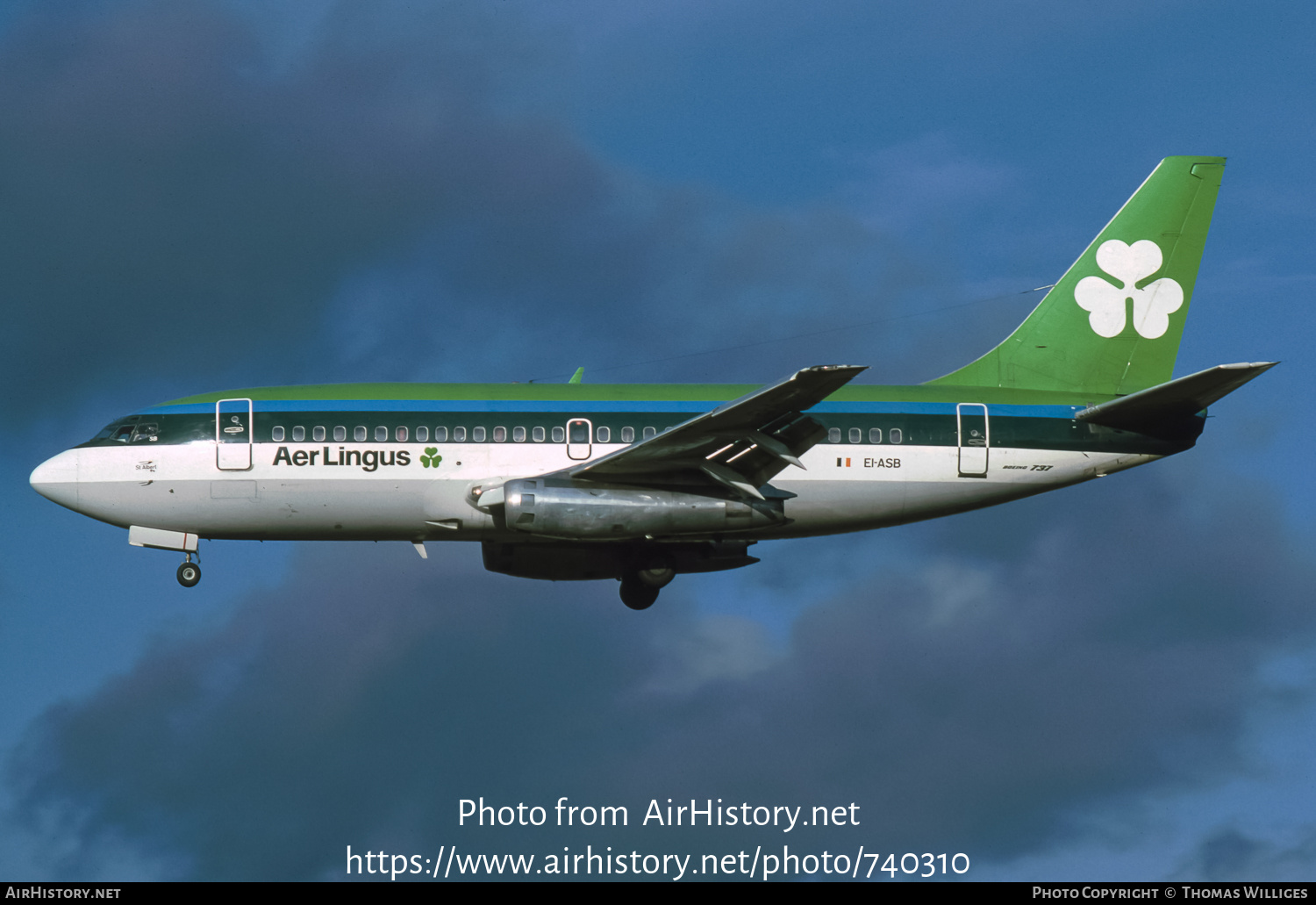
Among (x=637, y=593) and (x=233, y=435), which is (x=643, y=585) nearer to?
(x=637, y=593)

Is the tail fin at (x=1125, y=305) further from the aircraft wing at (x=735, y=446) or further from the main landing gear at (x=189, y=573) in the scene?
the main landing gear at (x=189, y=573)

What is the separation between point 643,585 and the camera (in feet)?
140

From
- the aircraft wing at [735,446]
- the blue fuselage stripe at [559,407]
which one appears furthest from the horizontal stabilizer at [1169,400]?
the aircraft wing at [735,446]

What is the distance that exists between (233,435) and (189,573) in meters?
3.65

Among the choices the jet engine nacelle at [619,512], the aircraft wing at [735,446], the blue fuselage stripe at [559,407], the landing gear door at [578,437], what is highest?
the blue fuselage stripe at [559,407]

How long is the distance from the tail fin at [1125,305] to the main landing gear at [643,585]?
857 centimetres

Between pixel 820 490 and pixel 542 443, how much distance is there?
22.1 feet

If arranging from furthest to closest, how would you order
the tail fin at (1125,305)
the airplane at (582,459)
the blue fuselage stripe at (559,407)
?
1. the tail fin at (1125,305)
2. the blue fuselage stripe at (559,407)
3. the airplane at (582,459)

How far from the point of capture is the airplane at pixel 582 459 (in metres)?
37.5

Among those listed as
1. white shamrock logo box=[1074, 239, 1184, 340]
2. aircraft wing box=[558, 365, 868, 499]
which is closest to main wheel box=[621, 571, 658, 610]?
aircraft wing box=[558, 365, 868, 499]

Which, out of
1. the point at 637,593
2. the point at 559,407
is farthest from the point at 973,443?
the point at 559,407

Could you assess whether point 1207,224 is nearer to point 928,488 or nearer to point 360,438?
point 928,488

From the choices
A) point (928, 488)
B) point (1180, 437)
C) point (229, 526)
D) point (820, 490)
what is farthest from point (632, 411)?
point (1180, 437)

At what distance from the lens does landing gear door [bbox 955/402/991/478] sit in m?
39.1
